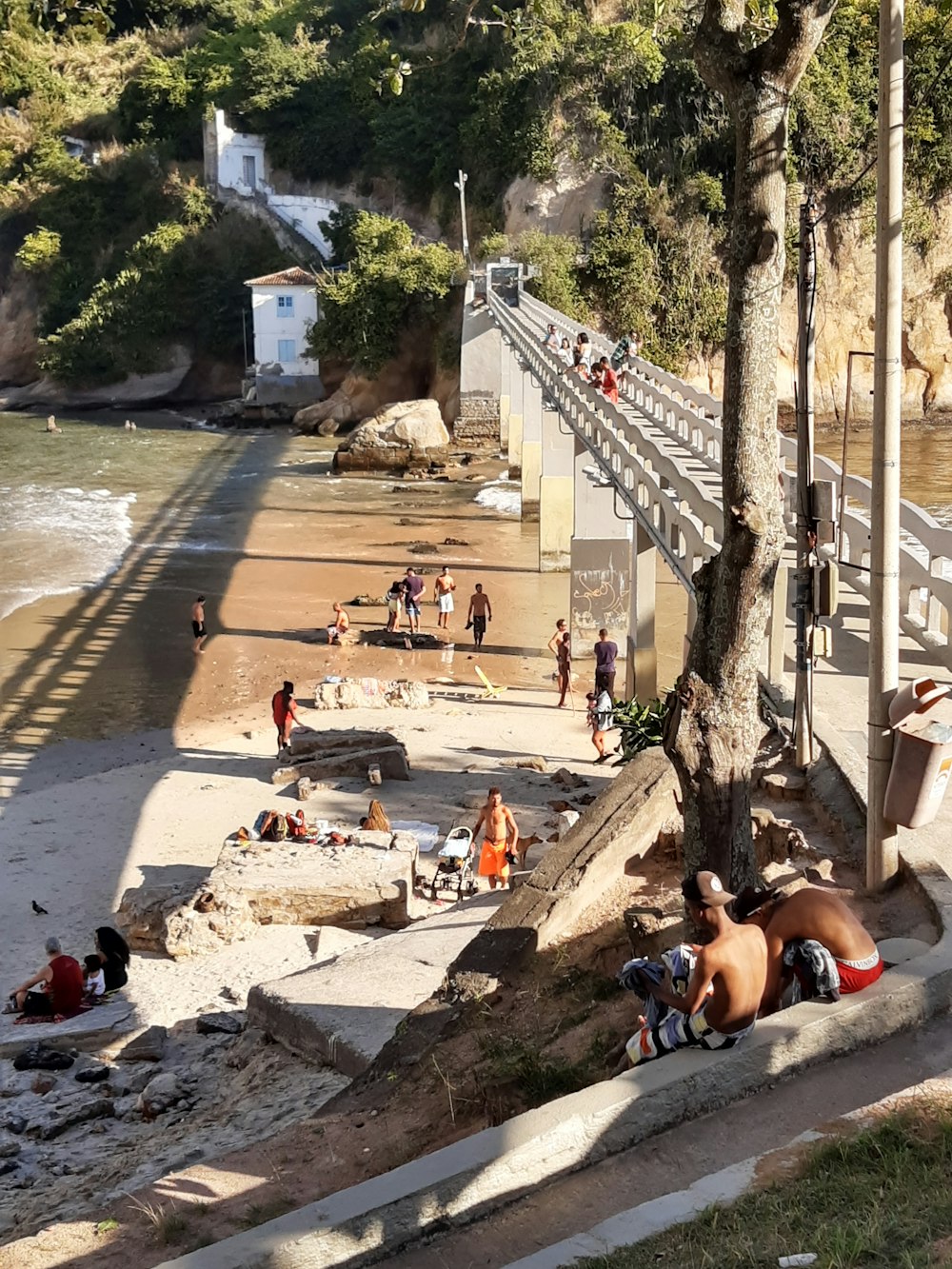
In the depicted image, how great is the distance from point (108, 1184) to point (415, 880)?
5552 millimetres

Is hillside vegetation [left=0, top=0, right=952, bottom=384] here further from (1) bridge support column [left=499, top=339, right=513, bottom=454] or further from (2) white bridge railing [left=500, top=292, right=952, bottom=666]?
(2) white bridge railing [left=500, top=292, right=952, bottom=666]

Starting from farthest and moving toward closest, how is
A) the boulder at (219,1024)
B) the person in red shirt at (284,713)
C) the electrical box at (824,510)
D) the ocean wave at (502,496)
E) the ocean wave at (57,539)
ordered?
the ocean wave at (502,496)
the ocean wave at (57,539)
the person in red shirt at (284,713)
the boulder at (219,1024)
the electrical box at (824,510)

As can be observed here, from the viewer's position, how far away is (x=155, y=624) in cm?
2538

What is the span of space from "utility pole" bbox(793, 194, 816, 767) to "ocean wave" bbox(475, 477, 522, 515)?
88.4ft

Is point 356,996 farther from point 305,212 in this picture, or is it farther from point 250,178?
point 250,178

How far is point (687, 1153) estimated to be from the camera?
5555 mm

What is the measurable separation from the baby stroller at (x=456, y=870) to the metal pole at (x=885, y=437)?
5360mm

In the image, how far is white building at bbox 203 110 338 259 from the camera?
64.5m

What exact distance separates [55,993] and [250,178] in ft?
203

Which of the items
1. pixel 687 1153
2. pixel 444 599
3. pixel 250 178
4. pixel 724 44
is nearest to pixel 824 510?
pixel 724 44

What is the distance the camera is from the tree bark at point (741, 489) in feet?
23.9

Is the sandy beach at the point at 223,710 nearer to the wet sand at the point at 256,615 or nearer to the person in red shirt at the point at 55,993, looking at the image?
the wet sand at the point at 256,615

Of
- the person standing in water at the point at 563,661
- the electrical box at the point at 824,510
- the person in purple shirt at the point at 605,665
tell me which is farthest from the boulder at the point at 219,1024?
the person standing in water at the point at 563,661

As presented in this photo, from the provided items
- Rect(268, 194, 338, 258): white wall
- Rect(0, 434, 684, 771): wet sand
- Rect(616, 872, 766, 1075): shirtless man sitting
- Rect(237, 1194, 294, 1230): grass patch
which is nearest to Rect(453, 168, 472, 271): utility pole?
Rect(268, 194, 338, 258): white wall
